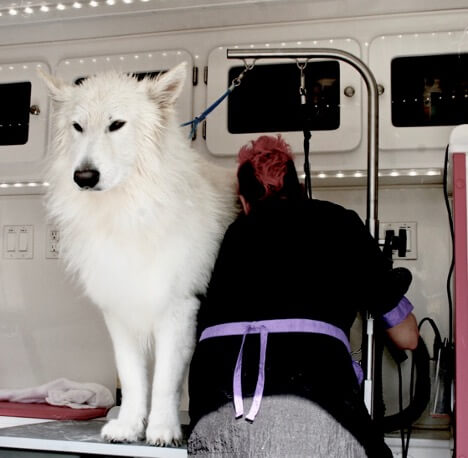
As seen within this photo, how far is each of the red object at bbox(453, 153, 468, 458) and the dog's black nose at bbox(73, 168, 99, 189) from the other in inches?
42.2

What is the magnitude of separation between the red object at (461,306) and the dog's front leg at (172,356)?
32.0 inches

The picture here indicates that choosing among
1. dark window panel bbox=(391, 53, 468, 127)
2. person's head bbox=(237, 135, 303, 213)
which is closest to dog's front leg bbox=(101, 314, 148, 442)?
person's head bbox=(237, 135, 303, 213)

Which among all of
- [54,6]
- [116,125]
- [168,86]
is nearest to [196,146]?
[168,86]

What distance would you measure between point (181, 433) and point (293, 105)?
1.45 metres

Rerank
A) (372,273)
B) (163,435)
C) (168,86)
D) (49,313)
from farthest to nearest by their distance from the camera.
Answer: (49,313) → (168,86) → (163,435) → (372,273)

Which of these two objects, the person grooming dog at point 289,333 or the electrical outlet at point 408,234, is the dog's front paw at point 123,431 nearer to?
the person grooming dog at point 289,333

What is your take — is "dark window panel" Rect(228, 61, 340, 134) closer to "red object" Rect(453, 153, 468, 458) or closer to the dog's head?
the dog's head

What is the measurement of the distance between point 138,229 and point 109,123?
35 centimetres

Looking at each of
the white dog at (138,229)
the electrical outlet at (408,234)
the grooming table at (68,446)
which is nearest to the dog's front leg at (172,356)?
the white dog at (138,229)

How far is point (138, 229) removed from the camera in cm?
204

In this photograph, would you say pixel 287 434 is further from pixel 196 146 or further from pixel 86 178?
pixel 196 146

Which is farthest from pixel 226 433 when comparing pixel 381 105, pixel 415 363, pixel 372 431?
pixel 381 105

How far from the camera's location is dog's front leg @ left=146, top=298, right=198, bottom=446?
2004 millimetres

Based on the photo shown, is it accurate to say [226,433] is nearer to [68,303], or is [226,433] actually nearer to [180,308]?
[180,308]
